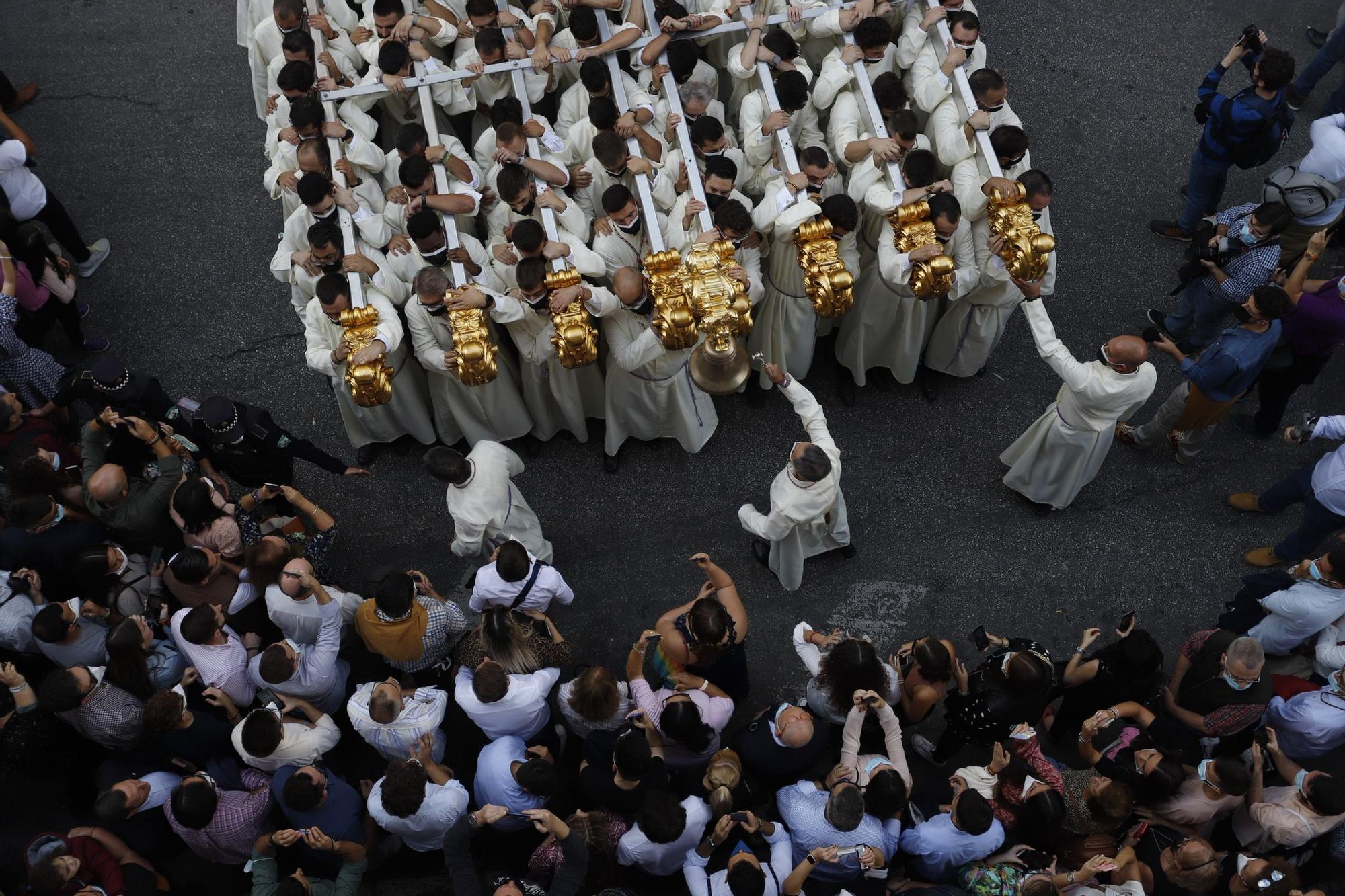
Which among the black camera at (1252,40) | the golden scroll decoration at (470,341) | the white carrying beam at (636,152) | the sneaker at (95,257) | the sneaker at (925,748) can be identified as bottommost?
the sneaker at (925,748)

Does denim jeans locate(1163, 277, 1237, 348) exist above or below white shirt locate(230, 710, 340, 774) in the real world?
above

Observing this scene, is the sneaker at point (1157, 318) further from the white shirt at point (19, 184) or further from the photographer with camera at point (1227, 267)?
the white shirt at point (19, 184)

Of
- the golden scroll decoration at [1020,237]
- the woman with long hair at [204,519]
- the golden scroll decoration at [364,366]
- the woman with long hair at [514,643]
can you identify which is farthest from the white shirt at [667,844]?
the golden scroll decoration at [1020,237]

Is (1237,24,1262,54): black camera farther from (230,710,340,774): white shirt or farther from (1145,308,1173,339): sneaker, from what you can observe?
(230,710,340,774): white shirt

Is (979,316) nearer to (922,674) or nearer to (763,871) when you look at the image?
(922,674)

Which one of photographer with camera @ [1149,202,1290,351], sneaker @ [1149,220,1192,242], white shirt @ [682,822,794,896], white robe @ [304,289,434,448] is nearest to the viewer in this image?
white shirt @ [682,822,794,896]

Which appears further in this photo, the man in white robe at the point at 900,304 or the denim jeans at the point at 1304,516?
the man in white robe at the point at 900,304

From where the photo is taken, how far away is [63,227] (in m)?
8.27

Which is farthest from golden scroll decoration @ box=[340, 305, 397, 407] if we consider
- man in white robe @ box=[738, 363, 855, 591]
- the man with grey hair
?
the man with grey hair

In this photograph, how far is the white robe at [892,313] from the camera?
6.77 m

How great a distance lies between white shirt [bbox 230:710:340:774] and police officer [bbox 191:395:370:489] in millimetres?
1803

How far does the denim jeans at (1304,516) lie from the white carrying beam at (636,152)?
14.0 ft

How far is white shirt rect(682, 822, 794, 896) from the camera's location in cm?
473

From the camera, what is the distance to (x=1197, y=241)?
7.63 m
